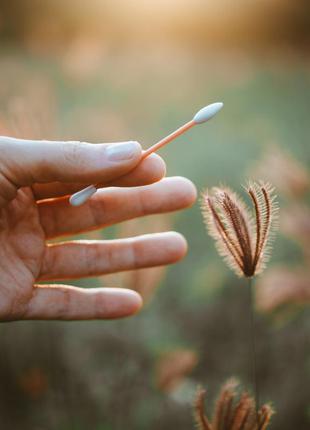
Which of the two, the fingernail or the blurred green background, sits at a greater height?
the fingernail

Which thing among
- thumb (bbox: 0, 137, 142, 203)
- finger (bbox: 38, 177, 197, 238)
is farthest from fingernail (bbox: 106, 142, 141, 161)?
finger (bbox: 38, 177, 197, 238)

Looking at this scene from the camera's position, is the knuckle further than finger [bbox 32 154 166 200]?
No

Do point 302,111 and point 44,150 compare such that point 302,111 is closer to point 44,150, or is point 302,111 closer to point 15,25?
point 15,25

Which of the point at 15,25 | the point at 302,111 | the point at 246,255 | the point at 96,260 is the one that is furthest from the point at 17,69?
the point at 246,255

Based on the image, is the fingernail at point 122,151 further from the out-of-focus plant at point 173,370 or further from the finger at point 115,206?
the out-of-focus plant at point 173,370

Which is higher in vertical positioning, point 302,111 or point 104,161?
point 104,161

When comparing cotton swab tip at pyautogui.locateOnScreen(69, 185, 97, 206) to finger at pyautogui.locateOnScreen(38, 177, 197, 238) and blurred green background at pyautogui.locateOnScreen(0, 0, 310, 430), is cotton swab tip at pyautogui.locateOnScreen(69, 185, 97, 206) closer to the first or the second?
finger at pyautogui.locateOnScreen(38, 177, 197, 238)

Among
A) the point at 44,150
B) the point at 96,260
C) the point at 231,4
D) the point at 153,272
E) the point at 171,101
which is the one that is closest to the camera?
the point at 44,150
